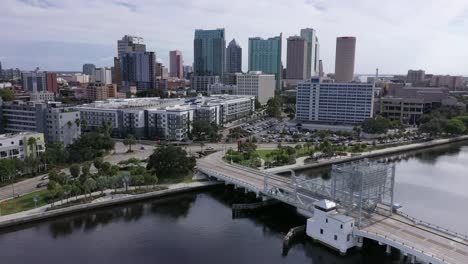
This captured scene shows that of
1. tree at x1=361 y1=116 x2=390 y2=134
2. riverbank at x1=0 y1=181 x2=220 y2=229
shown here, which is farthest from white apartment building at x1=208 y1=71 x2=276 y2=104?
riverbank at x1=0 y1=181 x2=220 y2=229

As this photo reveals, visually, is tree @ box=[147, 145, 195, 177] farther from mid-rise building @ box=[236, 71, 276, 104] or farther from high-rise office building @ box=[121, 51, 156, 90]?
high-rise office building @ box=[121, 51, 156, 90]

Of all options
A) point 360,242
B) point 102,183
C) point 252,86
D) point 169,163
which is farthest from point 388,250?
point 252,86

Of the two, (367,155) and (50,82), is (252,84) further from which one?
(50,82)

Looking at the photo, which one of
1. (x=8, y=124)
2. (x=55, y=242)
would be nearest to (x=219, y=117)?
(x=8, y=124)

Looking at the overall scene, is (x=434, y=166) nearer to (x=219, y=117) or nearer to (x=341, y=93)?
(x=341, y=93)

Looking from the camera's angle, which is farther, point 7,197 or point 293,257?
point 7,197

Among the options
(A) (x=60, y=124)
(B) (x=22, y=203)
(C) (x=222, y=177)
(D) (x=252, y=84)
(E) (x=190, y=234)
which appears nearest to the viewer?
(E) (x=190, y=234)
